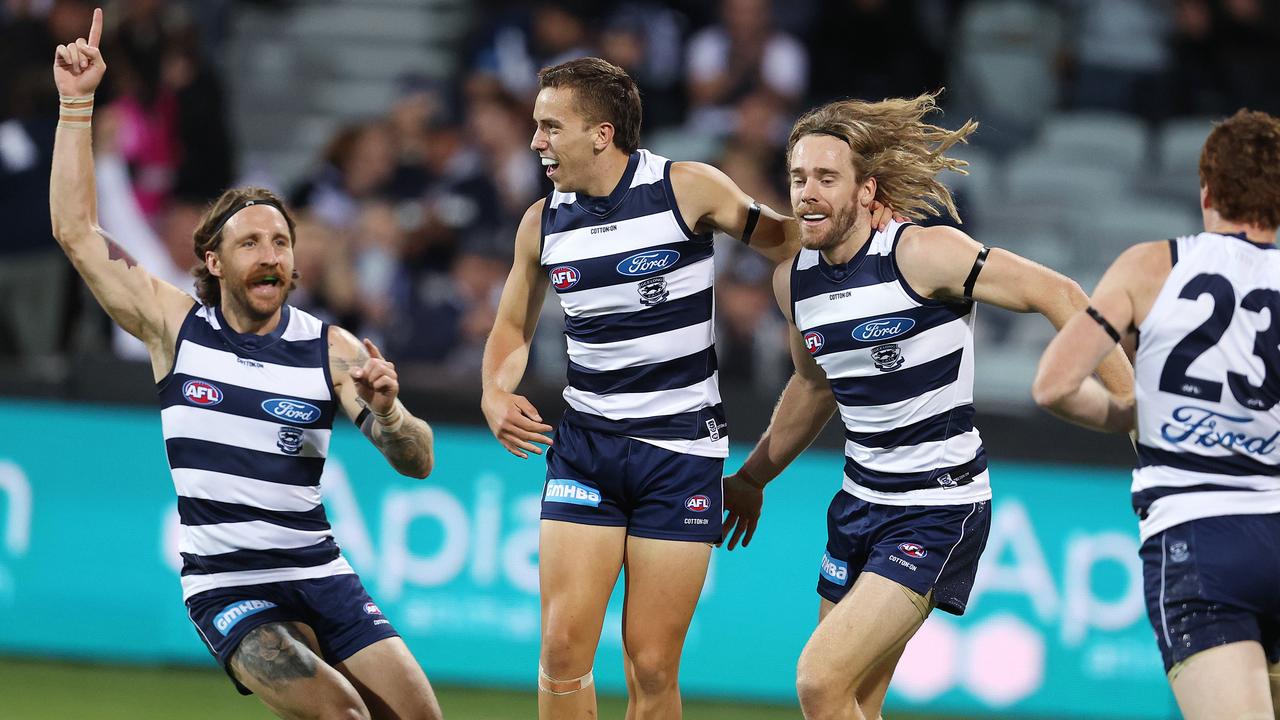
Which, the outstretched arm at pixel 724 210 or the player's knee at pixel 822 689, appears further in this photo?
the outstretched arm at pixel 724 210

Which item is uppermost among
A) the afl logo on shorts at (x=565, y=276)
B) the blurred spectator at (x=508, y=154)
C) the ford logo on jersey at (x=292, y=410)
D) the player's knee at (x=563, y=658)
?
the blurred spectator at (x=508, y=154)

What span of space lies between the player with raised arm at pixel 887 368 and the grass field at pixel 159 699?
344cm

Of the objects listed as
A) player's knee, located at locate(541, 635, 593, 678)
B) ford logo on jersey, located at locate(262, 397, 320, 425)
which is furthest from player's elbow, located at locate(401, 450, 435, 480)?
player's knee, located at locate(541, 635, 593, 678)

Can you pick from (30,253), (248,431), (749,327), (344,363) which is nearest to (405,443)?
(344,363)

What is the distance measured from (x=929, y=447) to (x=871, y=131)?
3.87ft

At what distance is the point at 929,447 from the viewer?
5.59 meters

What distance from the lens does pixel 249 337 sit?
5992 mm

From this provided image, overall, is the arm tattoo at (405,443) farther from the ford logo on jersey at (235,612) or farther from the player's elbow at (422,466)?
the ford logo on jersey at (235,612)

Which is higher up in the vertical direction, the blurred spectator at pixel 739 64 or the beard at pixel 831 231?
the blurred spectator at pixel 739 64

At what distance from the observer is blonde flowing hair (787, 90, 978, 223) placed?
18.7 ft

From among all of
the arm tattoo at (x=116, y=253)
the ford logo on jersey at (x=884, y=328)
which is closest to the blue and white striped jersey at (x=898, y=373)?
the ford logo on jersey at (x=884, y=328)

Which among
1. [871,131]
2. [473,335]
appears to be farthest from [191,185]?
[871,131]

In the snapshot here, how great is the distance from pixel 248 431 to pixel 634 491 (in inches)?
57.8

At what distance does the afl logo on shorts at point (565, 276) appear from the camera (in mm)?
5844
